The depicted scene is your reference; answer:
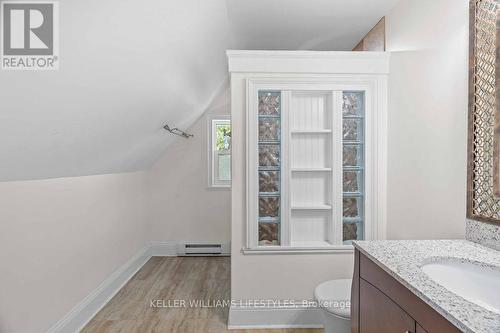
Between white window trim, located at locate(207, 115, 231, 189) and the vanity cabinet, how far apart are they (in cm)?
292

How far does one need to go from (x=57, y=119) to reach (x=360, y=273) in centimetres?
164

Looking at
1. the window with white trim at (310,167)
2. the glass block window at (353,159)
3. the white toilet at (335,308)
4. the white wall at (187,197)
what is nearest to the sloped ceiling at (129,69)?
the window with white trim at (310,167)

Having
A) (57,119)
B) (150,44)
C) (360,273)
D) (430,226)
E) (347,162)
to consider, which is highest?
(150,44)

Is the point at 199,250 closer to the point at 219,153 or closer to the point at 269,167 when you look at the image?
the point at 219,153

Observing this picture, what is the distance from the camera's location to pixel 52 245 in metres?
2.10

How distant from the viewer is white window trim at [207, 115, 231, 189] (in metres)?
4.19

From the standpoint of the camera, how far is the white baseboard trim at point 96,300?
2.23 m

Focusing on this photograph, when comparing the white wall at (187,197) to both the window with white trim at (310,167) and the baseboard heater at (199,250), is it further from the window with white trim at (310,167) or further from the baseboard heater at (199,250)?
the window with white trim at (310,167)

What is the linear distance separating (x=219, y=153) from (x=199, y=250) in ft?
4.38

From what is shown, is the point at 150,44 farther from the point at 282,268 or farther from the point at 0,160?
the point at 282,268

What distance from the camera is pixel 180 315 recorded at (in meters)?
2.60

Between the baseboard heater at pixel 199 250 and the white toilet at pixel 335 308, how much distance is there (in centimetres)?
245

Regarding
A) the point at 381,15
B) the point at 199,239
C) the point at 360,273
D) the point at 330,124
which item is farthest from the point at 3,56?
the point at 199,239

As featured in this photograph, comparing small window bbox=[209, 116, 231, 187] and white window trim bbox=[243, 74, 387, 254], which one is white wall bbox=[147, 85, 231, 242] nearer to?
small window bbox=[209, 116, 231, 187]
